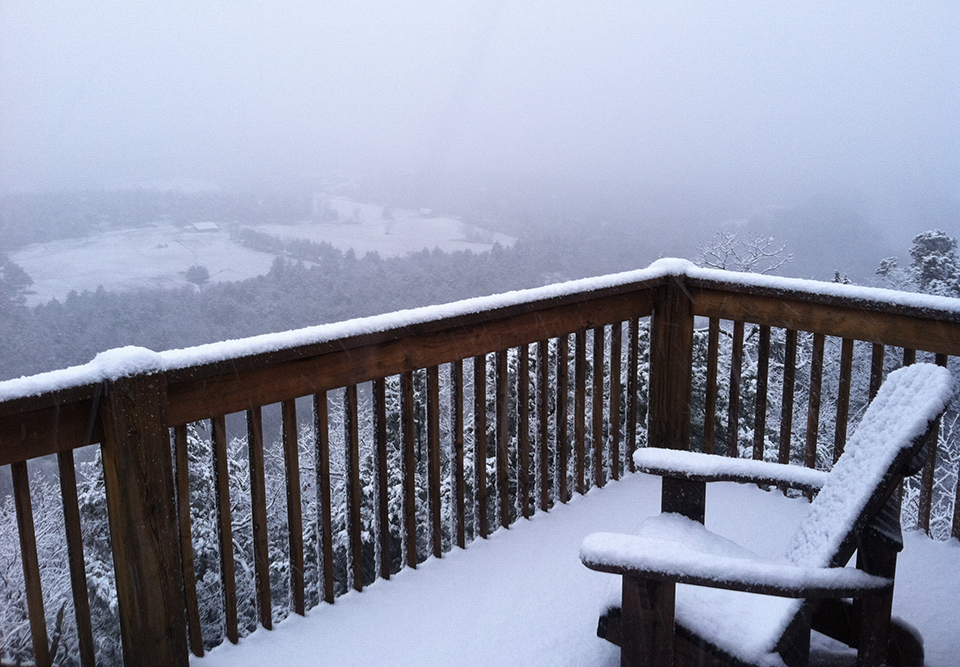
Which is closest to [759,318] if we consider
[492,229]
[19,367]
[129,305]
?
[19,367]

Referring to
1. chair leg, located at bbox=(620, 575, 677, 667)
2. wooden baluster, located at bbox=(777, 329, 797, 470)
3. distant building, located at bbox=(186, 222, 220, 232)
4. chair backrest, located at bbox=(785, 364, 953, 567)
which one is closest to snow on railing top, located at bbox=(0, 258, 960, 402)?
wooden baluster, located at bbox=(777, 329, 797, 470)

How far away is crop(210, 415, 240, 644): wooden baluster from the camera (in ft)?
7.18

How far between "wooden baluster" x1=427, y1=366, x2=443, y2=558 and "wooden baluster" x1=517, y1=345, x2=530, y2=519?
1.42 feet

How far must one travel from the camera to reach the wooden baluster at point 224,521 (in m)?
2.19

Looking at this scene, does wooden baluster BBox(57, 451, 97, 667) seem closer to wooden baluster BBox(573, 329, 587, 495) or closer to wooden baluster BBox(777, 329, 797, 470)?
wooden baluster BBox(573, 329, 587, 495)

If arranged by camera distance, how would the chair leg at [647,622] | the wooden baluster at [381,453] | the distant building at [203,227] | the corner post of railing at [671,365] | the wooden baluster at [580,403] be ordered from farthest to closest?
the distant building at [203,227] → the corner post of railing at [671,365] → the wooden baluster at [580,403] → the wooden baluster at [381,453] → the chair leg at [647,622]

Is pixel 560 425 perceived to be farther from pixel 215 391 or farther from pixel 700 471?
pixel 215 391

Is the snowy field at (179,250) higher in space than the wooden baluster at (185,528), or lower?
lower

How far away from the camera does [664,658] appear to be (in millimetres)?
1734

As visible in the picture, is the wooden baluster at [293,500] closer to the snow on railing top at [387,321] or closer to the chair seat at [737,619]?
the snow on railing top at [387,321]

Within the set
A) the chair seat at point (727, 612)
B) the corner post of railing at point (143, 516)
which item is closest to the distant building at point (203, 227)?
the corner post of railing at point (143, 516)

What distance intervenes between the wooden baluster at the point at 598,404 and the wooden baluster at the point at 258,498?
5.15 feet

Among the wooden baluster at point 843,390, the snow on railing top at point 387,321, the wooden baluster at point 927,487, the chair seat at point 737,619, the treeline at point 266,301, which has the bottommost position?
the treeline at point 266,301

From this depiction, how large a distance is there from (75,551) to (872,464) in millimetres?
1984
